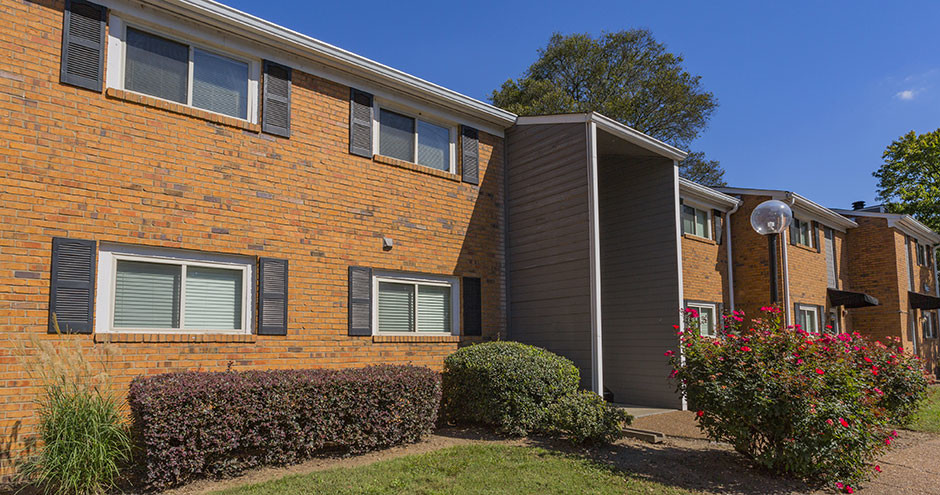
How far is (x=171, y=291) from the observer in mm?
7324

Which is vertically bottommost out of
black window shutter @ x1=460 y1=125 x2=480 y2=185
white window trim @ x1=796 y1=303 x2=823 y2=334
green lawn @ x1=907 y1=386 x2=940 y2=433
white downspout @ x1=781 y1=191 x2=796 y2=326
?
green lawn @ x1=907 y1=386 x2=940 y2=433

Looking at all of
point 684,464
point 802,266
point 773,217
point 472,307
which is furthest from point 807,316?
point 684,464

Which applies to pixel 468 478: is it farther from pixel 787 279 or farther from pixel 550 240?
pixel 787 279

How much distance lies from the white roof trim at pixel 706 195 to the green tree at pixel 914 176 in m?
18.5

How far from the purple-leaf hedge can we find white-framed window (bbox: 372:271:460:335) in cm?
153

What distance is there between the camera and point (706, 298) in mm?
14977

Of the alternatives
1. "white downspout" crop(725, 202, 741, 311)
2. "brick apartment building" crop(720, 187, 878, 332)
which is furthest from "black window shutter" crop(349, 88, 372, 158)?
"white downspout" crop(725, 202, 741, 311)

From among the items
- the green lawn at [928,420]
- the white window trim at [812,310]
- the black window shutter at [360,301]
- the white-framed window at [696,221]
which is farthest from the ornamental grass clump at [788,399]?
the white window trim at [812,310]

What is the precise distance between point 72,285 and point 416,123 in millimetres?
5605

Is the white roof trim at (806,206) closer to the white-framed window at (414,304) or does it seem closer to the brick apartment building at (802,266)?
the brick apartment building at (802,266)

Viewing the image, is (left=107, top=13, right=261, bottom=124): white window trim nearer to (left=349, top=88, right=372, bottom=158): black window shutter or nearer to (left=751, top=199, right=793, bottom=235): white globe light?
(left=349, top=88, right=372, bottom=158): black window shutter

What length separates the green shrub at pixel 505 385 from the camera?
8.26 m

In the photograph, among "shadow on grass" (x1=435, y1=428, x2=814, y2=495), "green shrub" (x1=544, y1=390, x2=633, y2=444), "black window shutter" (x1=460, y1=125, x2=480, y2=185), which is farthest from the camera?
"black window shutter" (x1=460, y1=125, x2=480, y2=185)

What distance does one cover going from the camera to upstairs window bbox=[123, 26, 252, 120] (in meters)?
7.36
